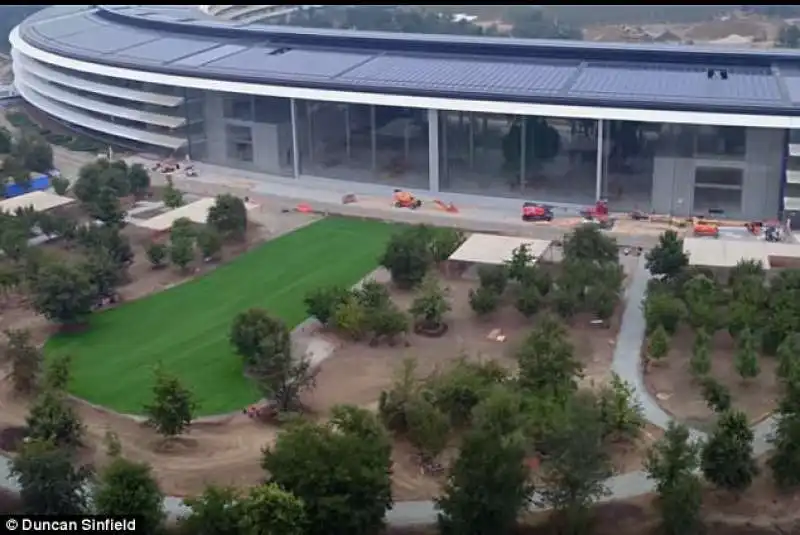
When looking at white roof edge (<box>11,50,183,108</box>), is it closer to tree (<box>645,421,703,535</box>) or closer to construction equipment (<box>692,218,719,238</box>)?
construction equipment (<box>692,218,719,238</box>)

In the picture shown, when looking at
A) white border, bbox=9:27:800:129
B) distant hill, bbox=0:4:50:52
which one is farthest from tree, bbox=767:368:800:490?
distant hill, bbox=0:4:50:52

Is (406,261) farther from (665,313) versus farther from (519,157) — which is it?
(519,157)

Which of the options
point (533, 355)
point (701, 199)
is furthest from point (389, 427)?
point (701, 199)

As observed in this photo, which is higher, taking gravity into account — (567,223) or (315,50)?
(315,50)

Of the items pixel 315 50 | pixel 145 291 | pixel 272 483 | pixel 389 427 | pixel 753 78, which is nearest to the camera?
pixel 272 483

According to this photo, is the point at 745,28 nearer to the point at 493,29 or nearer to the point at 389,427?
the point at 493,29

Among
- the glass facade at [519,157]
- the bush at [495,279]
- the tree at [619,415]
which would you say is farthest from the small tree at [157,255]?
the tree at [619,415]

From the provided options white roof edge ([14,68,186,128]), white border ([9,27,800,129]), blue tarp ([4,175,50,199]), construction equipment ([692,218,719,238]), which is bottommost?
construction equipment ([692,218,719,238])
